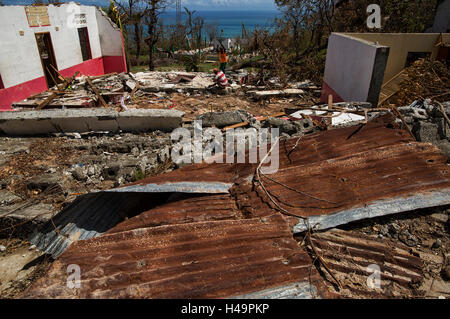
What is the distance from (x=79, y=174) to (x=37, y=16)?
28.6ft

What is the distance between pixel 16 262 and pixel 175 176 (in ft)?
8.06

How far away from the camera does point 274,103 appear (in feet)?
33.9

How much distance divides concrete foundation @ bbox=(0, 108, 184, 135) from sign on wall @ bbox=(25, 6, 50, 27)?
503 cm

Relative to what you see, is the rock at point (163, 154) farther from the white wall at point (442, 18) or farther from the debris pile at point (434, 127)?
the white wall at point (442, 18)

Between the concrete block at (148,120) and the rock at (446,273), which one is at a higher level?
the rock at (446,273)

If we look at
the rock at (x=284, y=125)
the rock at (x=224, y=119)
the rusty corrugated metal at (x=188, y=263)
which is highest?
the rusty corrugated metal at (x=188, y=263)

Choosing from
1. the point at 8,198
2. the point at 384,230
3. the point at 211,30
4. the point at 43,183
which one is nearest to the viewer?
the point at 384,230

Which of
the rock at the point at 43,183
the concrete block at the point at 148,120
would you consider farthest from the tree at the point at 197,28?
the rock at the point at 43,183

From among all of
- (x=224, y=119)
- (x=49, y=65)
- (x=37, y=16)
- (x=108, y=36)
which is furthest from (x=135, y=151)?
(x=108, y=36)

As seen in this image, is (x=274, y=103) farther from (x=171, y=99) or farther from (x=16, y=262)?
(x=16, y=262)

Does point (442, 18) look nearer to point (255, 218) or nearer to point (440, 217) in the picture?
point (440, 217)

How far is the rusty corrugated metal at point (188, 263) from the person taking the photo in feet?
6.40

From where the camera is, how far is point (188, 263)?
7.10 feet

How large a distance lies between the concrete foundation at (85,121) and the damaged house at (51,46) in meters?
2.66
